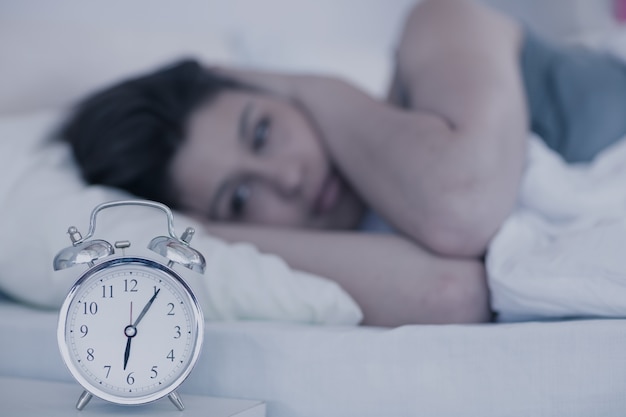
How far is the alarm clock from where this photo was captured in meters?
0.67

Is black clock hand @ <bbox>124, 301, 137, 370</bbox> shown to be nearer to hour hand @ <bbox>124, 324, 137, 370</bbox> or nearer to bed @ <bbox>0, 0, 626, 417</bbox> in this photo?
hour hand @ <bbox>124, 324, 137, 370</bbox>

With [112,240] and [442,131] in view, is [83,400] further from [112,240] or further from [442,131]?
[442,131]

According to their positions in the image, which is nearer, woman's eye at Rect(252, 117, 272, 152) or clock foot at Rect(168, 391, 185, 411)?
clock foot at Rect(168, 391, 185, 411)

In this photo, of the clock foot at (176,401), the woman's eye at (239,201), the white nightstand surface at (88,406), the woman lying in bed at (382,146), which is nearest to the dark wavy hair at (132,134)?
the woman lying in bed at (382,146)

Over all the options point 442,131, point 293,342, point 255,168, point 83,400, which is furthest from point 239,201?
point 83,400

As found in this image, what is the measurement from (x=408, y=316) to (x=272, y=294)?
0.20m

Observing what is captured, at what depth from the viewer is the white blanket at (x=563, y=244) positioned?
786 millimetres

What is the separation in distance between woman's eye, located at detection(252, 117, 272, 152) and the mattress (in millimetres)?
613

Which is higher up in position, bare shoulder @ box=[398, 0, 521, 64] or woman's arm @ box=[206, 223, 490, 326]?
bare shoulder @ box=[398, 0, 521, 64]

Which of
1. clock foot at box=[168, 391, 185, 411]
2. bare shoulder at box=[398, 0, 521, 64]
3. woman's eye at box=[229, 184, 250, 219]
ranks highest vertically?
bare shoulder at box=[398, 0, 521, 64]

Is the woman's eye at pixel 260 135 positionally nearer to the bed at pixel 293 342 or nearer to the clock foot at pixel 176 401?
the bed at pixel 293 342

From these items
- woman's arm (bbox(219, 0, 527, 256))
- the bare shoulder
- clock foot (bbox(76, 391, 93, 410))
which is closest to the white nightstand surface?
clock foot (bbox(76, 391, 93, 410))

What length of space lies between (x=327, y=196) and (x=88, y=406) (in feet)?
2.58

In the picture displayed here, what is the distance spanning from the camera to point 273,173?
133 centimetres
